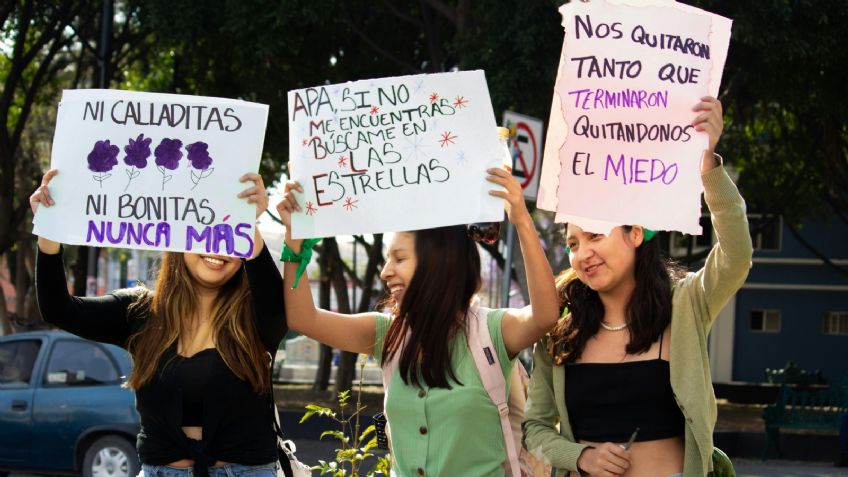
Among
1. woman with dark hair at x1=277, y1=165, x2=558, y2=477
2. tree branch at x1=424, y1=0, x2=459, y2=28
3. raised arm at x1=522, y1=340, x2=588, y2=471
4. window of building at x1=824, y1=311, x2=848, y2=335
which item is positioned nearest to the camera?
woman with dark hair at x1=277, y1=165, x2=558, y2=477

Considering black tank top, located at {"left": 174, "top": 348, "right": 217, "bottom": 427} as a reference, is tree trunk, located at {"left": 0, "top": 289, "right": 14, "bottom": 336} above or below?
below

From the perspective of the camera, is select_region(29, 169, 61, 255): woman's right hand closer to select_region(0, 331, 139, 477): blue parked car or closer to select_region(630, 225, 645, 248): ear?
select_region(630, 225, 645, 248): ear

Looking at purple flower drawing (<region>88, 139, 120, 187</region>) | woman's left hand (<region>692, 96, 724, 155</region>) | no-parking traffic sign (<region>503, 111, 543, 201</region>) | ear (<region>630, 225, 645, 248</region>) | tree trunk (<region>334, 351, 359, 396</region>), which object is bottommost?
tree trunk (<region>334, 351, 359, 396</region>)

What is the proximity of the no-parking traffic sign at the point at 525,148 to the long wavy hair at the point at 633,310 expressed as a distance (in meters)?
4.50

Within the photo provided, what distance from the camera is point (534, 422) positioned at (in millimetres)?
3760

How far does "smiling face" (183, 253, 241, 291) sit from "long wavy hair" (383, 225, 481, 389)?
67cm

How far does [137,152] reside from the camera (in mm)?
4070

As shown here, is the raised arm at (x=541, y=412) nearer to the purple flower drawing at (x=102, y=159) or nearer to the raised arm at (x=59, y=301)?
the raised arm at (x=59, y=301)

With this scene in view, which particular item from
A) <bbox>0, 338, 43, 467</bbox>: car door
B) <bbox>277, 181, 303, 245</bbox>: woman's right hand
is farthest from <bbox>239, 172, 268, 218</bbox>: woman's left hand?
<bbox>0, 338, 43, 467</bbox>: car door

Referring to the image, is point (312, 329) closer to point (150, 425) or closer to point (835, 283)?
point (150, 425)

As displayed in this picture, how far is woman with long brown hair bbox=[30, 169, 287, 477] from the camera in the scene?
390 cm

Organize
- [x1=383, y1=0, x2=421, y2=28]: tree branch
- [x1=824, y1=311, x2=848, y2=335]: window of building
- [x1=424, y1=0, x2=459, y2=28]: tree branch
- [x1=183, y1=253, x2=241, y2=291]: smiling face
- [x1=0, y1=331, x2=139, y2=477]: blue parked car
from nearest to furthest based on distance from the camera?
[x1=183, y1=253, x2=241, y2=291]: smiling face
[x1=0, y1=331, x2=139, y2=477]: blue parked car
[x1=424, y1=0, x2=459, y2=28]: tree branch
[x1=383, y1=0, x2=421, y2=28]: tree branch
[x1=824, y1=311, x2=848, y2=335]: window of building

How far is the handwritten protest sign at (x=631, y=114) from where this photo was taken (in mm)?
3754

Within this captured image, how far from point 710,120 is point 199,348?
1.82m
